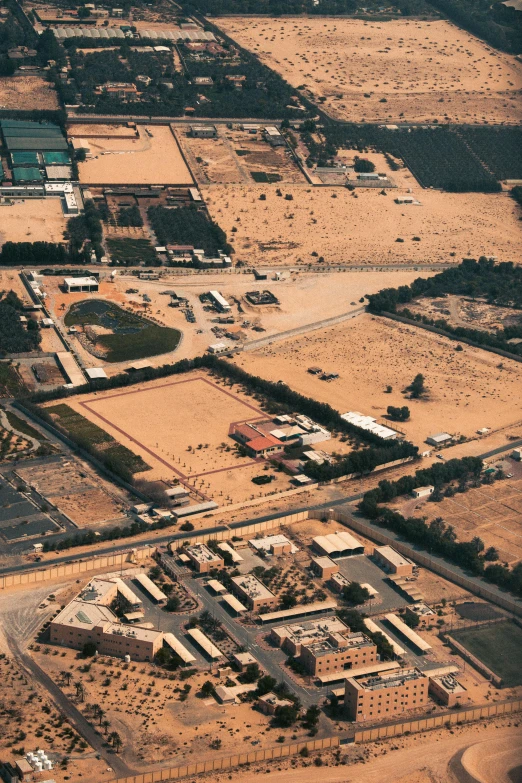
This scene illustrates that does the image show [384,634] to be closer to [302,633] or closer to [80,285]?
[302,633]

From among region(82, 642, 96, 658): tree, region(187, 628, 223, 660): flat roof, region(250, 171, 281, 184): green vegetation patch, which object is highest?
region(187, 628, 223, 660): flat roof

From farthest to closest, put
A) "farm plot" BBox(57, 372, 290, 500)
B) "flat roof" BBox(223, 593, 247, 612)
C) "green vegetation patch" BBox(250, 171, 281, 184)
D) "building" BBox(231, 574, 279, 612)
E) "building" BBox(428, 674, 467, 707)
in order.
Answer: "green vegetation patch" BBox(250, 171, 281, 184)
"farm plot" BBox(57, 372, 290, 500)
"building" BBox(231, 574, 279, 612)
"flat roof" BBox(223, 593, 247, 612)
"building" BBox(428, 674, 467, 707)

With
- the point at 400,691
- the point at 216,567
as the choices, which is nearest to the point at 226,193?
the point at 216,567

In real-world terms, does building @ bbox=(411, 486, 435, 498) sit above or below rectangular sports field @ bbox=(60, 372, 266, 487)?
above

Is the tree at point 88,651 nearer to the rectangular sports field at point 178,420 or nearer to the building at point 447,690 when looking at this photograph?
the building at point 447,690

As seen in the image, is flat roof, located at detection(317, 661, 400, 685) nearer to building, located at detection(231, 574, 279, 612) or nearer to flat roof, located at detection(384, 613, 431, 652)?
flat roof, located at detection(384, 613, 431, 652)

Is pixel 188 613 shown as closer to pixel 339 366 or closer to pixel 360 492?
pixel 360 492

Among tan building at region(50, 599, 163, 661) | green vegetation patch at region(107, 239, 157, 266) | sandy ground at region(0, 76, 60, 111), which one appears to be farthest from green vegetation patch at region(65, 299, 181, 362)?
sandy ground at region(0, 76, 60, 111)
